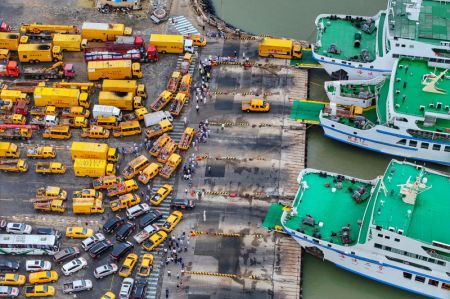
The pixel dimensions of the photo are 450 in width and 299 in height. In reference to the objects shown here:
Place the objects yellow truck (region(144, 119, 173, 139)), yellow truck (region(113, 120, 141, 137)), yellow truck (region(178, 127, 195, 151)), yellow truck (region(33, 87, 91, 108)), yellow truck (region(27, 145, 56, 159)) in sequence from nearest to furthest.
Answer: yellow truck (region(27, 145, 56, 159))
yellow truck (region(178, 127, 195, 151))
yellow truck (region(144, 119, 173, 139))
yellow truck (region(113, 120, 141, 137))
yellow truck (region(33, 87, 91, 108))

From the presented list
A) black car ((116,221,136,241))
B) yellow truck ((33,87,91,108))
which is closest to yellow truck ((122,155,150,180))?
black car ((116,221,136,241))

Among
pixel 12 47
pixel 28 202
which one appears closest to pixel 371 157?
pixel 28 202

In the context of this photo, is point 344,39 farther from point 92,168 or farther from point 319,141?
point 92,168

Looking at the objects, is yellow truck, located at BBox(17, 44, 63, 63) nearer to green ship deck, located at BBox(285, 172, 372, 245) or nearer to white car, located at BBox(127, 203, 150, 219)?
white car, located at BBox(127, 203, 150, 219)

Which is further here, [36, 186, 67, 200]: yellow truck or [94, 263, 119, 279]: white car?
[36, 186, 67, 200]: yellow truck

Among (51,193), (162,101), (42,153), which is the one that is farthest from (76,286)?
(162,101)

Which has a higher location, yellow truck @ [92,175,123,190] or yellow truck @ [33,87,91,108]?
yellow truck @ [33,87,91,108]
